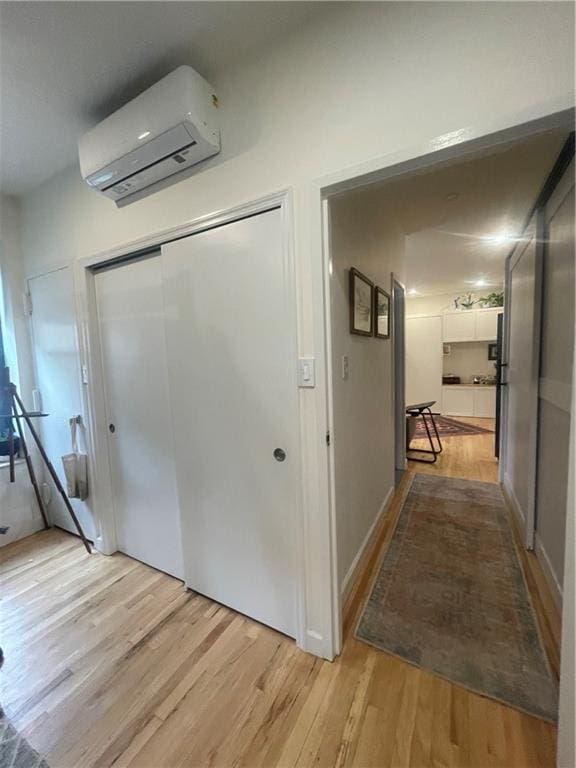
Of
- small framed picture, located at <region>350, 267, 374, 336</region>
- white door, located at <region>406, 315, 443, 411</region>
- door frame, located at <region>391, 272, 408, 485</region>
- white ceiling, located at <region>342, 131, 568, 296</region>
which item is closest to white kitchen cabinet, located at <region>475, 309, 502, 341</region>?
white door, located at <region>406, 315, 443, 411</region>

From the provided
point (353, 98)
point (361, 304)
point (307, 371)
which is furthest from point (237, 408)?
point (353, 98)

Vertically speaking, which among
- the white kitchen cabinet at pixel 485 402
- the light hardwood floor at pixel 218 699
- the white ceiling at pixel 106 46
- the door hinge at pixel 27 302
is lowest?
the light hardwood floor at pixel 218 699

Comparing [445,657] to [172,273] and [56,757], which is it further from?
[172,273]

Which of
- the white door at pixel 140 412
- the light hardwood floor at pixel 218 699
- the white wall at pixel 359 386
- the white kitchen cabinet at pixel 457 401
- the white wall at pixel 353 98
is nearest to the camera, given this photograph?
the white wall at pixel 353 98

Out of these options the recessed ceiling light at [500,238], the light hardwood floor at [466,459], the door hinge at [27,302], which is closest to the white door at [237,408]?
the door hinge at [27,302]

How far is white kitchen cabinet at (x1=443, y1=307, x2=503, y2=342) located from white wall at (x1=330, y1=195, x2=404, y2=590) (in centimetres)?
379

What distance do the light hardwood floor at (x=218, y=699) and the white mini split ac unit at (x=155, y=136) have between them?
2270mm

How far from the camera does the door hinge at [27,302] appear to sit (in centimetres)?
237

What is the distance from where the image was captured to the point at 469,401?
602 cm

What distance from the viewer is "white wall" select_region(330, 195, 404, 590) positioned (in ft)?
5.07

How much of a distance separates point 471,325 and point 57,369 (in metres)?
6.34

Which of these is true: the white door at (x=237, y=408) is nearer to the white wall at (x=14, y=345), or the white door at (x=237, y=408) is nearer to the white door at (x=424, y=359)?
the white wall at (x=14, y=345)

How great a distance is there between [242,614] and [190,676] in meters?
0.35

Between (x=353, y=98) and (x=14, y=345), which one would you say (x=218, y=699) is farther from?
(x=14, y=345)
